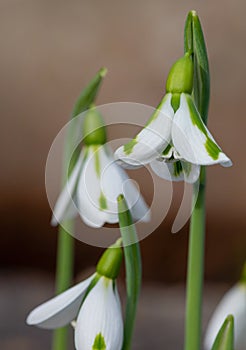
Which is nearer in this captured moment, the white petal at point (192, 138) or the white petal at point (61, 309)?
the white petal at point (192, 138)

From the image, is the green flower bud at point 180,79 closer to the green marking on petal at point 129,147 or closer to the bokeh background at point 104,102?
the green marking on petal at point 129,147

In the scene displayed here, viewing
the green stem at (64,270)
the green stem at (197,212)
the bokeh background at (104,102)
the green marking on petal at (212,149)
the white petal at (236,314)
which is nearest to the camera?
the green marking on petal at (212,149)

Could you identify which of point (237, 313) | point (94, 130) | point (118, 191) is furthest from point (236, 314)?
point (94, 130)

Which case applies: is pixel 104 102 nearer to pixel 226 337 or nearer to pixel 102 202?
pixel 102 202

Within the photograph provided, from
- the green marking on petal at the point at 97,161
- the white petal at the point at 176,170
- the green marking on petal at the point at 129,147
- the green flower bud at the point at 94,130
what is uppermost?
the green flower bud at the point at 94,130

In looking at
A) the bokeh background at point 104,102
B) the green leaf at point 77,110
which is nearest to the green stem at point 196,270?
the green leaf at point 77,110
